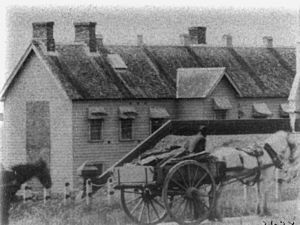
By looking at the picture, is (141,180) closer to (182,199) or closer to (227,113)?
(182,199)

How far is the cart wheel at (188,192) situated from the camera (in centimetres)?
2197

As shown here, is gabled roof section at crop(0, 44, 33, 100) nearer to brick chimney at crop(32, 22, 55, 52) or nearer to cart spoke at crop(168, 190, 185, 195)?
brick chimney at crop(32, 22, 55, 52)

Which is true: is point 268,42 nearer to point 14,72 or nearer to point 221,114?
point 221,114

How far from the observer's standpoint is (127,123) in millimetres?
24250

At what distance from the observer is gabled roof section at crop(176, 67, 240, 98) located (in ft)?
81.1

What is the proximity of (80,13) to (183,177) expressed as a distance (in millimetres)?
4072

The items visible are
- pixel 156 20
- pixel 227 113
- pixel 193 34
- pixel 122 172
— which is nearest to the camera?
pixel 122 172

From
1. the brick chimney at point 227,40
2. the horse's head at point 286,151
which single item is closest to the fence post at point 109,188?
the horse's head at point 286,151

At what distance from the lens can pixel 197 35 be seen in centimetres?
2812

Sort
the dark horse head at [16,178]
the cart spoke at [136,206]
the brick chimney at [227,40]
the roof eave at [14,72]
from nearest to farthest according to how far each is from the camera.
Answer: the dark horse head at [16,178] → the cart spoke at [136,206] → the roof eave at [14,72] → the brick chimney at [227,40]

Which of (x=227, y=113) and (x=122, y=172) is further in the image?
(x=227, y=113)

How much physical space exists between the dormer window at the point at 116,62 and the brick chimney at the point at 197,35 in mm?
2784

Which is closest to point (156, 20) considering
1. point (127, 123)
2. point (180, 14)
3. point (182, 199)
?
point (180, 14)

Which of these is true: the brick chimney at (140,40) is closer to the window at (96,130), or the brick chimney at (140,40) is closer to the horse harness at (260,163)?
the window at (96,130)
